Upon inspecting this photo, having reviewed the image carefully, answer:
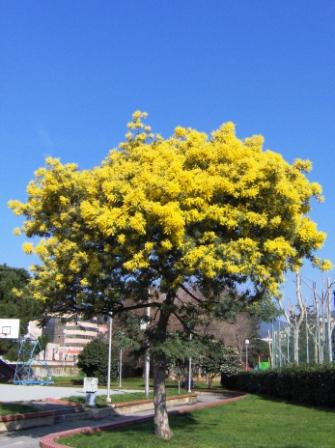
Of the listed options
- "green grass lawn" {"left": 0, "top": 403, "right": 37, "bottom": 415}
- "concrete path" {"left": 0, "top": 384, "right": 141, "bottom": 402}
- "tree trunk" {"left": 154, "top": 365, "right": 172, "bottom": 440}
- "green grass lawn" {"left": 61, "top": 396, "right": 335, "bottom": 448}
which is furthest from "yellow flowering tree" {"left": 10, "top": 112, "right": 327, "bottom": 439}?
"concrete path" {"left": 0, "top": 384, "right": 141, "bottom": 402}

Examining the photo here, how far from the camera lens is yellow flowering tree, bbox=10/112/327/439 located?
1130 cm

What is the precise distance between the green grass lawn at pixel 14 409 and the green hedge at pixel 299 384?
441 inches

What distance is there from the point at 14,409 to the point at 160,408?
306 inches

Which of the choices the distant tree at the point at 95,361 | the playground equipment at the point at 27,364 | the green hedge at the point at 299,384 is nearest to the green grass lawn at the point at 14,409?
the green hedge at the point at 299,384

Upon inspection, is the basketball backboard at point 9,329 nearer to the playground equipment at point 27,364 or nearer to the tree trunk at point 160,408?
the playground equipment at point 27,364

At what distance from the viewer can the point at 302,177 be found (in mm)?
12398

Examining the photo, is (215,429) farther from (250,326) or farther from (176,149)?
(250,326)

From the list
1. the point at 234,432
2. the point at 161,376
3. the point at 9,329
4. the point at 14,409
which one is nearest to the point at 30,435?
the point at 14,409

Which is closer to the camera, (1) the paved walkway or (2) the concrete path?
(1) the paved walkway

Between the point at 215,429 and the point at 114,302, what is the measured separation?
4.96 m

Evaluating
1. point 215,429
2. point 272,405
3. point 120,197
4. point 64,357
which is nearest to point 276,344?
point 272,405

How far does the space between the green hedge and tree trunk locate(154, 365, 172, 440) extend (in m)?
11.3

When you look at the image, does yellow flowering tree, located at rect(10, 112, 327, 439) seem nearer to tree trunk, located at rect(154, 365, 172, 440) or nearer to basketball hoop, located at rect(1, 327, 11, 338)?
tree trunk, located at rect(154, 365, 172, 440)

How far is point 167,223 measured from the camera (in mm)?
10891
